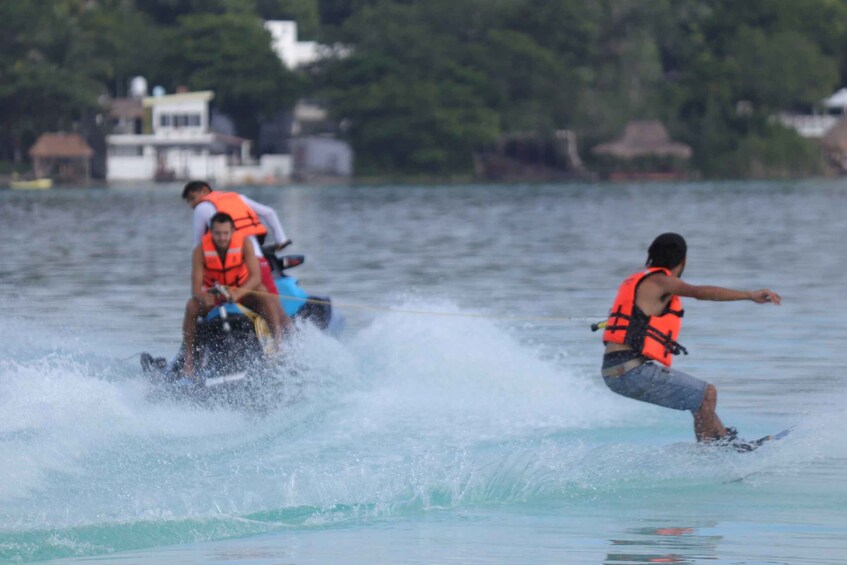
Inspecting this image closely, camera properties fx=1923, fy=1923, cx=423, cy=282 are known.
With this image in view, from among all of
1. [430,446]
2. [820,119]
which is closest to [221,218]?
[430,446]

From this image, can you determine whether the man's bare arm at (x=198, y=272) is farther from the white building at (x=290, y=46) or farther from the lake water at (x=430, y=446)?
the white building at (x=290, y=46)

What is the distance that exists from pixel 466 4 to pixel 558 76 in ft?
21.4

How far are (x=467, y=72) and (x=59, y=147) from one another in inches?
754

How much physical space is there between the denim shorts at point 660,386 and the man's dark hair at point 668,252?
553mm

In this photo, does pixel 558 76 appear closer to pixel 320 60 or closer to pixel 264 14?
pixel 320 60

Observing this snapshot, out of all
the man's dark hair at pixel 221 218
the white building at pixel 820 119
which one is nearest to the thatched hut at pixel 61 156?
the white building at pixel 820 119

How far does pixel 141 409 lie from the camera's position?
1253 centimetres

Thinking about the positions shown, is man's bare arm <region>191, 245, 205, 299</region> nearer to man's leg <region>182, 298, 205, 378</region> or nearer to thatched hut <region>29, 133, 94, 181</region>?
man's leg <region>182, 298, 205, 378</region>

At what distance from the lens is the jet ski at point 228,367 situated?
1302cm

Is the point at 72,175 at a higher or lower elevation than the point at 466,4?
lower

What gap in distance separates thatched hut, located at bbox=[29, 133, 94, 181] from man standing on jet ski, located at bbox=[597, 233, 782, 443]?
8033 centimetres

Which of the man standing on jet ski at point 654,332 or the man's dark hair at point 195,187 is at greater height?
the man's dark hair at point 195,187

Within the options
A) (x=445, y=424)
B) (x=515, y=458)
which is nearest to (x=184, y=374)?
(x=445, y=424)

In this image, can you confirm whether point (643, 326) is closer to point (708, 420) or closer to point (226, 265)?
point (708, 420)
